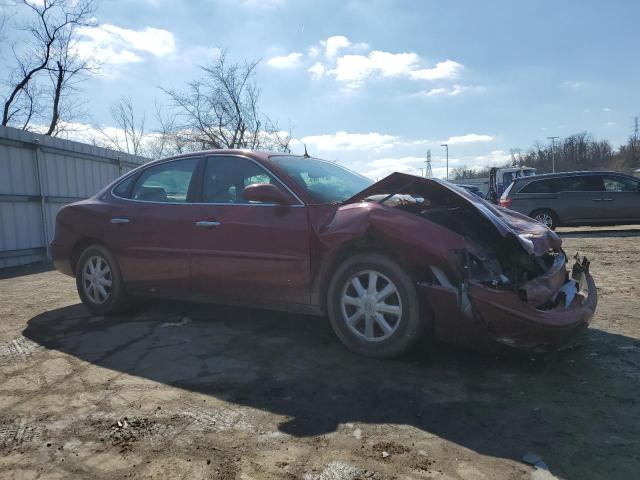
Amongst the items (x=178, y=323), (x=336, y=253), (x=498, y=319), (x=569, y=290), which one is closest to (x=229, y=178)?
(x=336, y=253)

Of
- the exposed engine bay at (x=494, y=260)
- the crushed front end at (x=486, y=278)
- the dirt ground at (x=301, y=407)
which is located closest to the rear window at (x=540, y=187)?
the dirt ground at (x=301, y=407)

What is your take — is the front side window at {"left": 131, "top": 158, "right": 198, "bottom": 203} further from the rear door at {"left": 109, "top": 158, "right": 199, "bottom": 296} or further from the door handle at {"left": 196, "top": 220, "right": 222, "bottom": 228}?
the door handle at {"left": 196, "top": 220, "right": 222, "bottom": 228}

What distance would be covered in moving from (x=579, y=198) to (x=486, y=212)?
35.3 ft

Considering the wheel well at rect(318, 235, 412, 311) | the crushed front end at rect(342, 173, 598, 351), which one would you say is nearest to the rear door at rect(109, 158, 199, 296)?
the wheel well at rect(318, 235, 412, 311)

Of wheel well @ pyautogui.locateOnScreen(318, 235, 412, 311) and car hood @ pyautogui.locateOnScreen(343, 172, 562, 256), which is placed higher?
car hood @ pyautogui.locateOnScreen(343, 172, 562, 256)

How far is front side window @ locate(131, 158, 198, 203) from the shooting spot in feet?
14.9

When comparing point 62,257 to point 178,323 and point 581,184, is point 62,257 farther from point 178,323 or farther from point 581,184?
point 581,184

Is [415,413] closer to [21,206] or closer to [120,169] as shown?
[21,206]

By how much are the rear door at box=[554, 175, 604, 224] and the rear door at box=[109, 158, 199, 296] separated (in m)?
11.1

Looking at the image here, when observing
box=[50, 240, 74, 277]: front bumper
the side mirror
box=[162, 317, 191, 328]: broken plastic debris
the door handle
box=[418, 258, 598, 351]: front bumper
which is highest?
the side mirror

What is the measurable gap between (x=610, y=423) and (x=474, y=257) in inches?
46.2

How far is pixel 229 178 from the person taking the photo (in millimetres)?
4320

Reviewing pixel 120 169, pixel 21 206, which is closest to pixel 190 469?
pixel 21 206

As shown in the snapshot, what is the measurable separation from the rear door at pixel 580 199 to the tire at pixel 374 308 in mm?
11069
